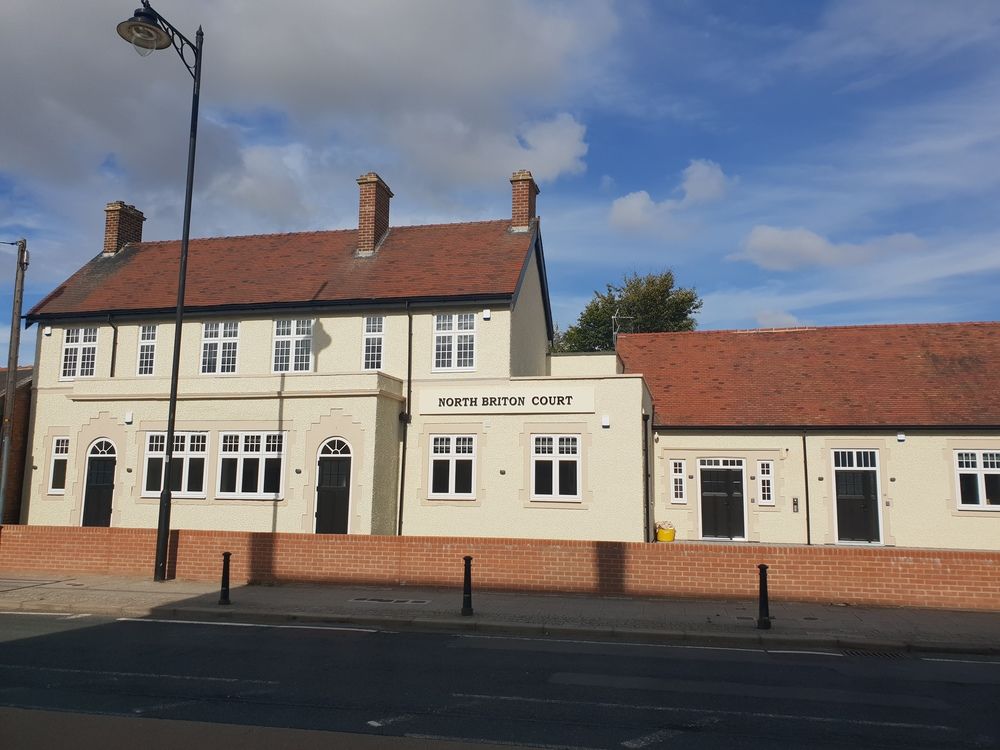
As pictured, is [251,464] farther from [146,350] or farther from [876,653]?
[876,653]

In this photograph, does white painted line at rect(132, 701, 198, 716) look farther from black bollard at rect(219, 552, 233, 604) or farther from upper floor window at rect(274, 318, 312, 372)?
upper floor window at rect(274, 318, 312, 372)

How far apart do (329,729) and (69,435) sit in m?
20.1

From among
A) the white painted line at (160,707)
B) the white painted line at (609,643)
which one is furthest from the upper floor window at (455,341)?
the white painted line at (160,707)

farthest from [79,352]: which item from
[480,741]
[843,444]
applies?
[843,444]

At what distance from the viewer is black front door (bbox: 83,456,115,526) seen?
74.2 feet

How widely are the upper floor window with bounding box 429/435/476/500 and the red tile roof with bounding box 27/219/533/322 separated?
4.27 meters

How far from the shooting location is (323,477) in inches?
815

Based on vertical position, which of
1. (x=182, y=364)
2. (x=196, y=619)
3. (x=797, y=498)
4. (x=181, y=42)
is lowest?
(x=196, y=619)

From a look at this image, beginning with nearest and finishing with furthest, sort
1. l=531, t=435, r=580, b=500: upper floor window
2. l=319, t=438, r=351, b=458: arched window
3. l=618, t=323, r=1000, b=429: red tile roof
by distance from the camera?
l=319, t=438, r=351, b=458: arched window
l=531, t=435, r=580, b=500: upper floor window
l=618, t=323, r=1000, b=429: red tile roof

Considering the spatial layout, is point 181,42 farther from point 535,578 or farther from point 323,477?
point 535,578

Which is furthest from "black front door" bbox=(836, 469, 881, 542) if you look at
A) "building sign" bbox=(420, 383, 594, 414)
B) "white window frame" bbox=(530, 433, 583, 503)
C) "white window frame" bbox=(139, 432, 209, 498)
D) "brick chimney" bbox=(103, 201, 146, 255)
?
"brick chimney" bbox=(103, 201, 146, 255)

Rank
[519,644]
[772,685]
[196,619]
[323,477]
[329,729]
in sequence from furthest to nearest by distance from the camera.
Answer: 1. [323,477]
2. [196,619]
3. [519,644]
4. [772,685]
5. [329,729]

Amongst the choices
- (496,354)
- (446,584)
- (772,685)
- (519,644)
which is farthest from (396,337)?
(772,685)

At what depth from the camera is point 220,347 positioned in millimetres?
24594
